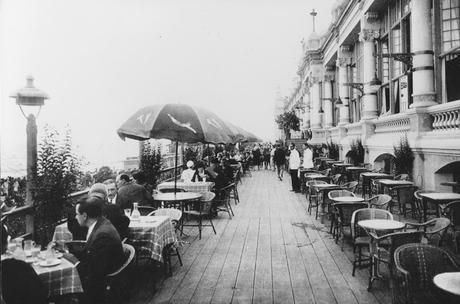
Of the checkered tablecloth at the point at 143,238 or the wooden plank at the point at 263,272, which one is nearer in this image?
the wooden plank at the point at 263,272

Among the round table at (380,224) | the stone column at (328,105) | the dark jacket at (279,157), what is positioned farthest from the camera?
the stone column at (328,105)

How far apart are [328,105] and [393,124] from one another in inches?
521

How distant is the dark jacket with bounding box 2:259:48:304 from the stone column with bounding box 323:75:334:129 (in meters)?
25.2

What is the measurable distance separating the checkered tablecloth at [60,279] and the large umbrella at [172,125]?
2829mm

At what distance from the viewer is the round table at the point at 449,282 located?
3195 millimetres

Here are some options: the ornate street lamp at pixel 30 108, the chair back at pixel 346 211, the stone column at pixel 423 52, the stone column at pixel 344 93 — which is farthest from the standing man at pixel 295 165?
the ornate street lamp at pixel 30 108

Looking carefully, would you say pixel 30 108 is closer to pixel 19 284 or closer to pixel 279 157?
pixel 19 284

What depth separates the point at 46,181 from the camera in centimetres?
625

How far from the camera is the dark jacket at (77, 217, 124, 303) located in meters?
4.15

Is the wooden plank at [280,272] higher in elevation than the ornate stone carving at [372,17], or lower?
lower

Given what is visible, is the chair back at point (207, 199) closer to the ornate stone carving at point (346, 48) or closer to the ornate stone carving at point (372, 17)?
the ornate stone carving at point (372, 17)

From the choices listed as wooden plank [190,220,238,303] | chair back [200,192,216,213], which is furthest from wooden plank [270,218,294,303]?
chair back [200,192,216,213]

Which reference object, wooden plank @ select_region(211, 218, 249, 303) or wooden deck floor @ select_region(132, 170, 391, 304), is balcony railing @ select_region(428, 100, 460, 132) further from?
wooden plank @ select_region(211, 218, 249, 303)

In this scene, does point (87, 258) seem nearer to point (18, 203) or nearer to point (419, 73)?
point (18, 203)
